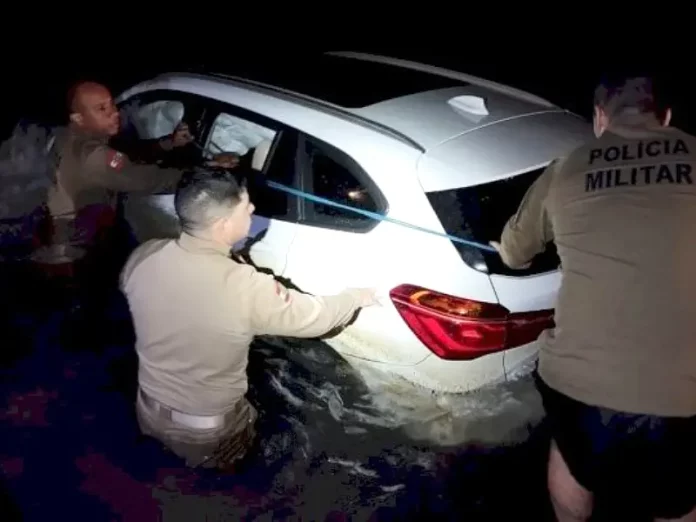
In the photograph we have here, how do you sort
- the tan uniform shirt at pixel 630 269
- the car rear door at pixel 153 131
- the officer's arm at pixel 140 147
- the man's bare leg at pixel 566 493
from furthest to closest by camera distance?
1. the officer's arm at pixel 140 147
2. the car rear door at pixel 153 131
3. the man's bare leg at pixel 566 493
4. the tan uniform shirt at pixel 630 269

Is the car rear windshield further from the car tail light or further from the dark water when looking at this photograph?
the dark water

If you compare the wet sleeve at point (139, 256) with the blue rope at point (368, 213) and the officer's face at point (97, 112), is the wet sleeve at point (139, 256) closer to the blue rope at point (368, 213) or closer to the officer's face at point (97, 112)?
the blue rope at point (368, 213)

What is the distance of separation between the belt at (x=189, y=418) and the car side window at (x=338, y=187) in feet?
3.48

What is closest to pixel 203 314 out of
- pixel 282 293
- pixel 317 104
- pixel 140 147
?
pixel 282 293

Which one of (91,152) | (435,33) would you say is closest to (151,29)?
(435,33)

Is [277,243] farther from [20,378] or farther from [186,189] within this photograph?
[20,378]

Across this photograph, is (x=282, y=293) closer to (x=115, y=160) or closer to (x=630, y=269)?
(x=630, y=269)

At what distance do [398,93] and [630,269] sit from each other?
6.38 ft

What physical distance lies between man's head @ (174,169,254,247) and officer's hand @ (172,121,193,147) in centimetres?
137

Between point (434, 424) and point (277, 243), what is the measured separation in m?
1.26

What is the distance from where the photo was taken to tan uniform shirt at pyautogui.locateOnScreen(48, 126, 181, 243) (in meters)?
4.23

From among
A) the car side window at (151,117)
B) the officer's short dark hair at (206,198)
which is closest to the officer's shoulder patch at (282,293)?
the officer's short dark hair at (206,198)

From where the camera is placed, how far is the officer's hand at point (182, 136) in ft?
14.3

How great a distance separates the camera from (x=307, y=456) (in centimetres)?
396
